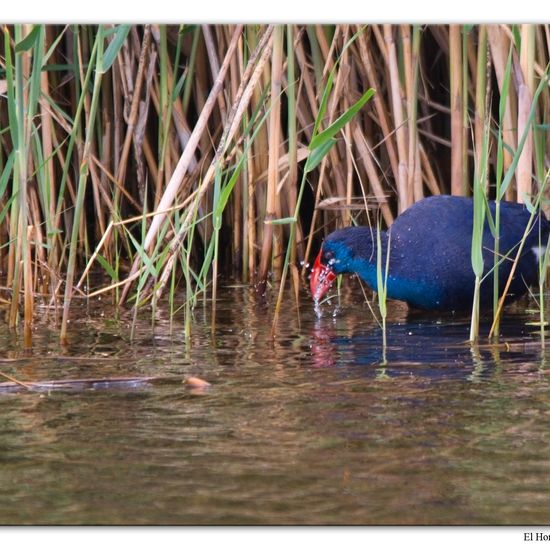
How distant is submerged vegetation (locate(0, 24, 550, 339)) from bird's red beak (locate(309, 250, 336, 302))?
83 millimetres

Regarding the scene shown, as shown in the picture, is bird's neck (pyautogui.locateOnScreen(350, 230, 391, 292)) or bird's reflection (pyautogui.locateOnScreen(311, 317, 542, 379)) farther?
bird's neck (pyautogui.locateOnScreen(350, 230, 391, 292))

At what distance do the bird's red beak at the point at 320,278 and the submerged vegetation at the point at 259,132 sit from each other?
0.27 feet

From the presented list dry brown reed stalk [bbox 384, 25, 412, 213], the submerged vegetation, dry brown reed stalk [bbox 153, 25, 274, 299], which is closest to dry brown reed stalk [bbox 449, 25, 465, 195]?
the submerged vegetation

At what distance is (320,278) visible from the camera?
4.40m

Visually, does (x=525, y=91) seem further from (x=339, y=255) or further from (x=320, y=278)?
(x=320, y=278)

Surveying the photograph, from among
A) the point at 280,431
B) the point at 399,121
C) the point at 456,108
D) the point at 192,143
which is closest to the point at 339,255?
the point at 399,121

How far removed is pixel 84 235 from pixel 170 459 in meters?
2.42

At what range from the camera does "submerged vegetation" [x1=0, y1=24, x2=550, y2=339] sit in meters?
3.90

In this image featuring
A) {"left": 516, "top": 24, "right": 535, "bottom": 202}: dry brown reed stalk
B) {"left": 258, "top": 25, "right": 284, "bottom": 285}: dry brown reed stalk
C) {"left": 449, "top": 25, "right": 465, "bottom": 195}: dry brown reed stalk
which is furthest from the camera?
{"left": 449, "top": 25, "right": 465, "bottom": 195}: dry brown reed stalk

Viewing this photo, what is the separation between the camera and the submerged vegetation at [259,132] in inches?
154

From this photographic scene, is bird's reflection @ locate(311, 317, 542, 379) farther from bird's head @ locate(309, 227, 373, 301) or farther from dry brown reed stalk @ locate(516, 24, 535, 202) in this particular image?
dry brown reed stalk @ locate(516, 24, 535, 202)

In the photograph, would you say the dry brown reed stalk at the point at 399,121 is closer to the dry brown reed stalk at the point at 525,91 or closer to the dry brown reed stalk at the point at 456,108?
the dry brown reed stalk at the point at 456,108

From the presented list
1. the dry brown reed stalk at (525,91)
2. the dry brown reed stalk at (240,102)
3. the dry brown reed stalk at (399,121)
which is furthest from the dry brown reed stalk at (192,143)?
the dry brown reed stalk at (525,91)

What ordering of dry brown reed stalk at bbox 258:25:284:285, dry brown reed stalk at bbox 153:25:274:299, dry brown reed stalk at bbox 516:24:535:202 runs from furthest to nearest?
dry brown reed stalk at bbox 258:25:284:285, dry brown reed stalk at bbox 516:24:535:202, dry brown reed stalk at bbox 153:25:274:299
